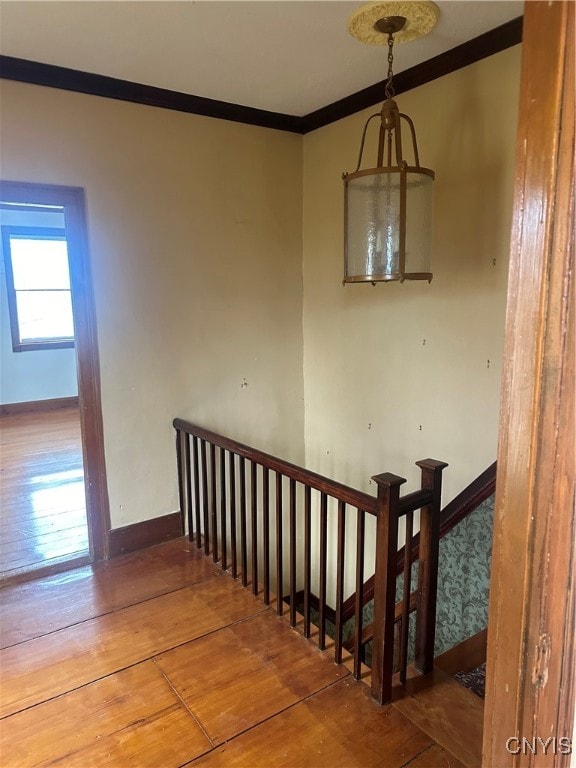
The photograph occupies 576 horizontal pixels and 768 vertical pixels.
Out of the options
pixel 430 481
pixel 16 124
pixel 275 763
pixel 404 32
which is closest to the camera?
pixel 275 763

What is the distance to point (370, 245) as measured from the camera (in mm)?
2049

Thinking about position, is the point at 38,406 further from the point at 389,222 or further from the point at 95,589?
the point at 389,222

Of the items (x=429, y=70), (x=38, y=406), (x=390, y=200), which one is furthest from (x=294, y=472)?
(x=38, y=406)

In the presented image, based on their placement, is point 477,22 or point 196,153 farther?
point 196,153

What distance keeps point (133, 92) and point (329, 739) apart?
2830mm

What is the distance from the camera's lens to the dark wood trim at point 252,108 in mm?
2109

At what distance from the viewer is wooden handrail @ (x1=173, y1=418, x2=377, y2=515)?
72.6 inches

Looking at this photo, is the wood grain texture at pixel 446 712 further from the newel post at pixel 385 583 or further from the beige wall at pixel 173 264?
the beige wall at pixel 173 264

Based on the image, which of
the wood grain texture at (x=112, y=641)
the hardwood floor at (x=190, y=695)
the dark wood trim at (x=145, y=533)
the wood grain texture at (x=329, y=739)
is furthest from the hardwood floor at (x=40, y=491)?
the wood grain texture at (x=329, y=739)

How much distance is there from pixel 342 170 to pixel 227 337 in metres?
1.14

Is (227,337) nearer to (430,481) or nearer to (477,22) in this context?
(430,481)

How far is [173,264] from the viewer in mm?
2779

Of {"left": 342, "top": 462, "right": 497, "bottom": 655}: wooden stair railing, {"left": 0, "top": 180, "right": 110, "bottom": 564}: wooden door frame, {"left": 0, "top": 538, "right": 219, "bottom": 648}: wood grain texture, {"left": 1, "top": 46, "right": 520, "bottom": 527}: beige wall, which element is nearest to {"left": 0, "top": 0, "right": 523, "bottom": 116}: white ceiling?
{"left": 1, "top": 46, "right": 520, "bottom": 527}: beige wall

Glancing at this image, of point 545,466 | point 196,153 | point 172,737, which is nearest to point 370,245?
point 196,153
